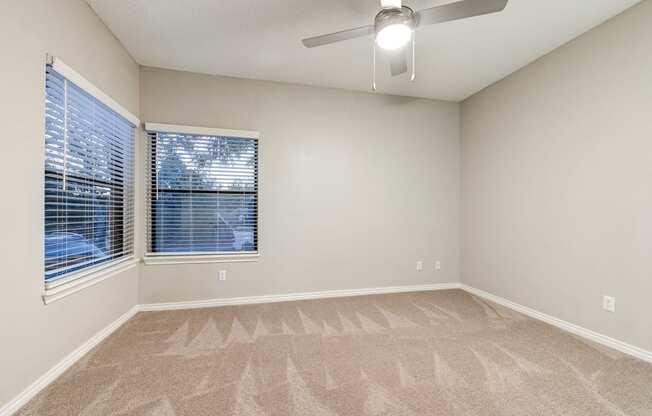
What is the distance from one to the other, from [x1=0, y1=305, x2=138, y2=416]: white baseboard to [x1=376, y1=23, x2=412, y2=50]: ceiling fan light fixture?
3060 mm

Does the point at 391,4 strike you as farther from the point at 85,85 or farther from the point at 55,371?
the point at 55,371

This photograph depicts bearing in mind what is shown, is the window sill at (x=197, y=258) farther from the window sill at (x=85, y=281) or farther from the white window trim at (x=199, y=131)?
the white window trim at (x=199, y=131)

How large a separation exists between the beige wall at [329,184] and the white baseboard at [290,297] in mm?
65

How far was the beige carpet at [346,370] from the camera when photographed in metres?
1.61

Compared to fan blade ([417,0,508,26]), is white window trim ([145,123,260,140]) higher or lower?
lower

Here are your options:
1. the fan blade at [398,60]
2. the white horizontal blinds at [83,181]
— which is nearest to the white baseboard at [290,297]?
the white horizontal blinds at [83,181]

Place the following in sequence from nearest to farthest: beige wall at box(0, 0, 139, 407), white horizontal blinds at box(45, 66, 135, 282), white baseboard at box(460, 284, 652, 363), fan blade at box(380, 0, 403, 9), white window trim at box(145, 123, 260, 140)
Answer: beige wall at box(0, 0, 139, 407)
fan blade at box(380, 0, 403, 9)
white horizontal blinds at box(45, 66, 135, 282)
white baseboard at box(460, 284, 652, 363)
white window trim at box(145, 123, 260, 140)

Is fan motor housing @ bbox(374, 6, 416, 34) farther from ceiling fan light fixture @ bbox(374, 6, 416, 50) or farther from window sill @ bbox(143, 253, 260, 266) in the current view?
window sill @ bbox(143, 253, 260, 266)

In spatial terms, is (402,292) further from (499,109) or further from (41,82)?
(41,82)

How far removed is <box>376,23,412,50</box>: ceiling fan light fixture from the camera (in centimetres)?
182

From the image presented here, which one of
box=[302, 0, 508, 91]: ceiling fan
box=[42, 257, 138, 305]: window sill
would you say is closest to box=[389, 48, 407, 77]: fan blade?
box=[302, 0, 508, 91]: ceiling fan

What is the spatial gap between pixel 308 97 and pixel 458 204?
258 centimetres

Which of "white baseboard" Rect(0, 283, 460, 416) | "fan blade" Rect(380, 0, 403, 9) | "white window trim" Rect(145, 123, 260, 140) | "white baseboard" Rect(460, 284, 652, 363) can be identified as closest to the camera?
"white baseboard" Rect(0, 283, 460, 416)

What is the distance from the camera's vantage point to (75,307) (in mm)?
2072
